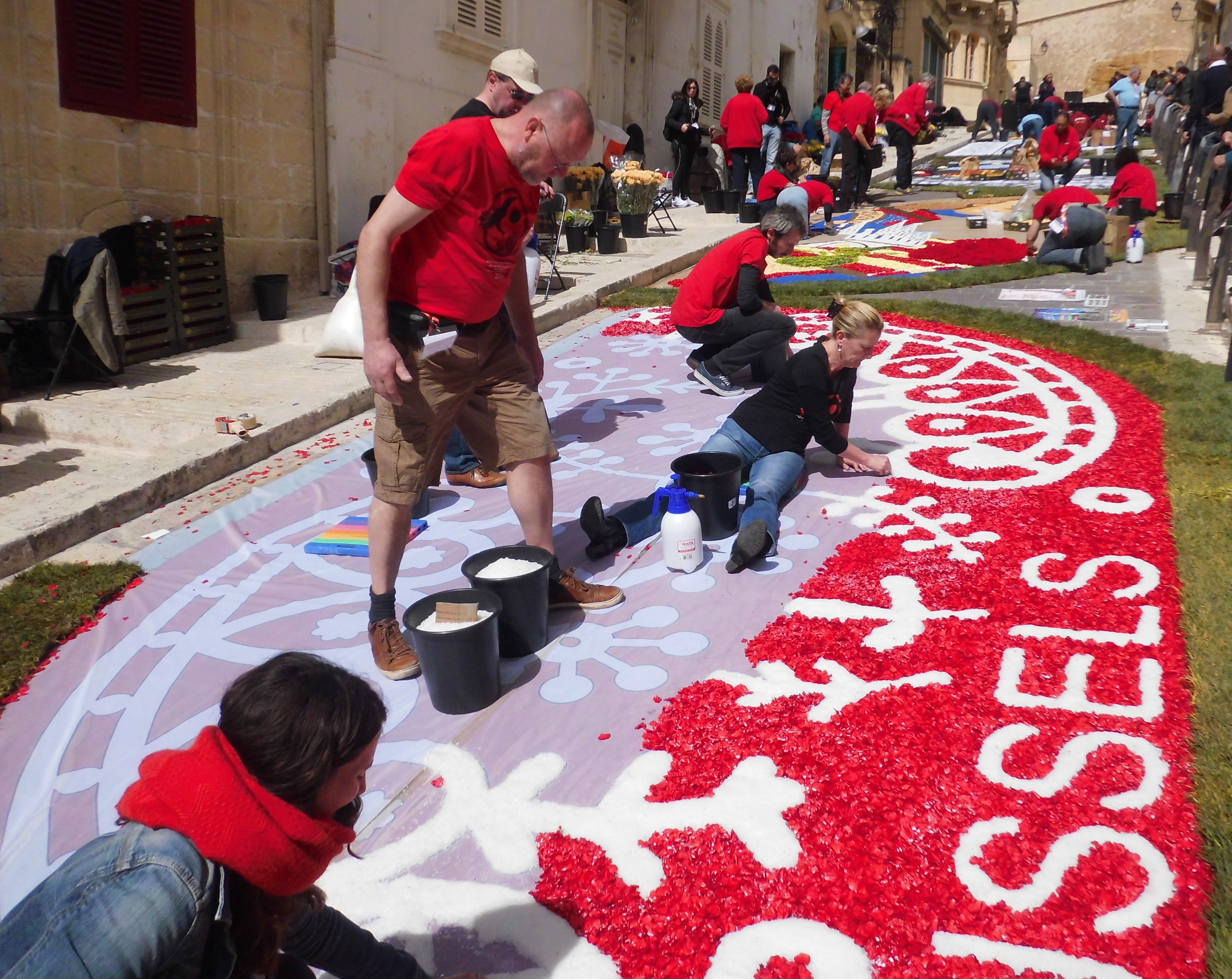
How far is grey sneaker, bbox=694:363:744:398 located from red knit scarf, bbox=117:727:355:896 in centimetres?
561

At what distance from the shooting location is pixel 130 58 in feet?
26.4

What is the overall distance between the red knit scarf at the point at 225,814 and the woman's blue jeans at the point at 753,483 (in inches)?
115

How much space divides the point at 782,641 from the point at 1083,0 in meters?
60.9

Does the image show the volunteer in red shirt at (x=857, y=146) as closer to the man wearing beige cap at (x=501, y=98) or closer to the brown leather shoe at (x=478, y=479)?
the man wearing beige cap at (x=501, y=98)

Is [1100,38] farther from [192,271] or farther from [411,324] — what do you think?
[411,324]

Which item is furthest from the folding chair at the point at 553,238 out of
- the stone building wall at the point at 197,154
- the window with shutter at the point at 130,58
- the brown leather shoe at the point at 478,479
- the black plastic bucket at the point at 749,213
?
the brown leather shoe at the point at 478,479

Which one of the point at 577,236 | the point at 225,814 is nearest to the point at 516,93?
the point at 225,814

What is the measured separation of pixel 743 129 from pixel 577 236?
4488 mm

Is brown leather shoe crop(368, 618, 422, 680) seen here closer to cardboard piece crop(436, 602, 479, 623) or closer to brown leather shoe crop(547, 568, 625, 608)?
cardboard piece crop(436, 602, 479, 623)

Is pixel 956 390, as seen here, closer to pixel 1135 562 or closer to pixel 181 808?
pixel 1135 562

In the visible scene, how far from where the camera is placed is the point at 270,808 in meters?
1.62

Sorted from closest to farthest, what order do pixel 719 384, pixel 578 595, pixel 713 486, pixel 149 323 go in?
pixel 578 595 < pixel 713 486 < pixel 719 384 < pixel 149 323

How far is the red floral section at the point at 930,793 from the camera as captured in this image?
2.36 metres

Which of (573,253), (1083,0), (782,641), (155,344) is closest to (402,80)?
(573,253)
